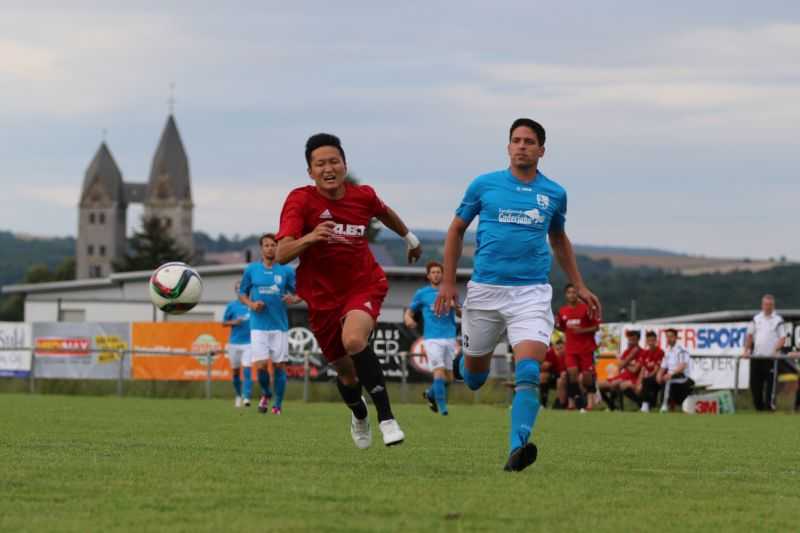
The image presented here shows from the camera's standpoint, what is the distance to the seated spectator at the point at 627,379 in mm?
27844

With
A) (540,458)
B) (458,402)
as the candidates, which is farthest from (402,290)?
(540,458)

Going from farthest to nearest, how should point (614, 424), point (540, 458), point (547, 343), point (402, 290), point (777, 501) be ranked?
point (402, 290) → point (614, 424) → point (540, 458) → point (547, 343) → point (777, 501)

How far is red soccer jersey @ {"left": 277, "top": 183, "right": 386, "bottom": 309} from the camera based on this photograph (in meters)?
10.4

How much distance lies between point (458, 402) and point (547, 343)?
21948 millimetres

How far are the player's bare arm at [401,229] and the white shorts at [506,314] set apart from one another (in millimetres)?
742

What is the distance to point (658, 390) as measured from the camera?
28094 mm

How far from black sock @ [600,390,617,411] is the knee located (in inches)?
701

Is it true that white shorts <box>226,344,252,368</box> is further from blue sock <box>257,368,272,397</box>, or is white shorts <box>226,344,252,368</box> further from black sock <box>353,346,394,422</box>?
black sock <box>353,346,394,422</box>

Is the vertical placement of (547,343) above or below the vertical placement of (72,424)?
above

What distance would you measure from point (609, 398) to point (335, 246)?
18.3 meters

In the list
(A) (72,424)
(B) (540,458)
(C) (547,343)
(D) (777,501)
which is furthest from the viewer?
(A) (72,424)

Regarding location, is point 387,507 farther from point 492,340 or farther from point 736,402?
point 736,402

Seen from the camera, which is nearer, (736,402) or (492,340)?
(492,340)

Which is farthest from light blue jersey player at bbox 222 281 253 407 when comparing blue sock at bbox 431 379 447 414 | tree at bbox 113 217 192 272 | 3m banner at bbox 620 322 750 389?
tree at bbox 113 217 192 272
